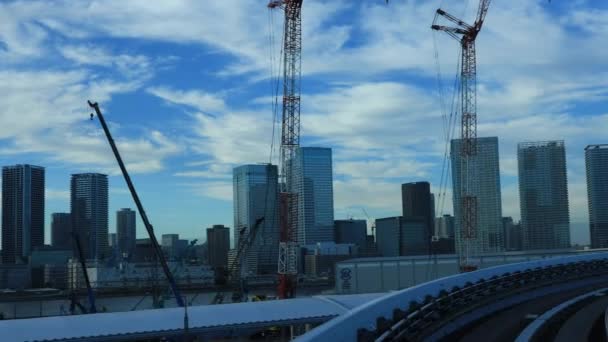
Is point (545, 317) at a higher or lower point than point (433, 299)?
lower

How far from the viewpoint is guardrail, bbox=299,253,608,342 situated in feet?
44.9

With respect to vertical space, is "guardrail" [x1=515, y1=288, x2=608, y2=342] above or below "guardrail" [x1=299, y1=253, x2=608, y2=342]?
below

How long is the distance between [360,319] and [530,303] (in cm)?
1187

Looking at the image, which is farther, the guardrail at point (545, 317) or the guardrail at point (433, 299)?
the guardrail at point (545, 317)

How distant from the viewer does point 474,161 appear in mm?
119750

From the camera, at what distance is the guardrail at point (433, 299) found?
538 inches

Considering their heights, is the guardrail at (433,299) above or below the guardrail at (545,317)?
above

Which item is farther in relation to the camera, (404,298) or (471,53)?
(471,53)

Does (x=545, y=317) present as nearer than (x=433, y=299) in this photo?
No

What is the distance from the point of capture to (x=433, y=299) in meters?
20.1

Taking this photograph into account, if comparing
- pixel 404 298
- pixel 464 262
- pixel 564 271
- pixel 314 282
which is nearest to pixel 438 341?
pixel 404 298

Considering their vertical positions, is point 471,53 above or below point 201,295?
above

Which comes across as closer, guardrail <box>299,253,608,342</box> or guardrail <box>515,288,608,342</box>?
guardrail <box>299,253,608,342</box>

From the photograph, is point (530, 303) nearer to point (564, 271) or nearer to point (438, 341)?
point (438, 341)
